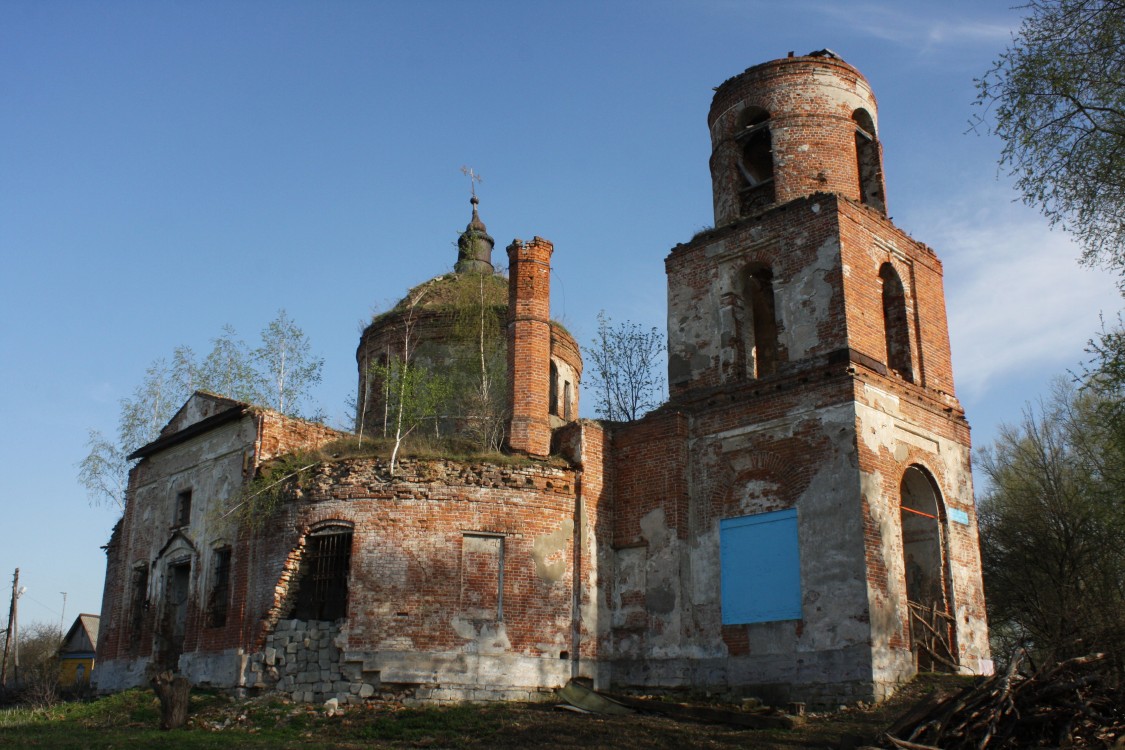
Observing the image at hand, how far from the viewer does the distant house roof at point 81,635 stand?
1587 inches

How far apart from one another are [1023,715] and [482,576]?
754 cm

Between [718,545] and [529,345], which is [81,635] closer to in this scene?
[529,345]

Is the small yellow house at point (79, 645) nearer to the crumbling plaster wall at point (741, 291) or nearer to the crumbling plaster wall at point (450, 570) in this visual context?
the crumbling plaster wall at point (450, 570)

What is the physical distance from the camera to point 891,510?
13.8m

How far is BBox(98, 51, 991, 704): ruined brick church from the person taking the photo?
45.2 feet

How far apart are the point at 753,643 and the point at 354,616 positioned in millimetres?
5663

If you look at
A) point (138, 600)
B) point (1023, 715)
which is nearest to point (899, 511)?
point (1023, 715)

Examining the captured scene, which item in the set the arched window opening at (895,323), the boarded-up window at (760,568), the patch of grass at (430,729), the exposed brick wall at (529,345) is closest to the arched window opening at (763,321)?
the arched window opening at (895,323)

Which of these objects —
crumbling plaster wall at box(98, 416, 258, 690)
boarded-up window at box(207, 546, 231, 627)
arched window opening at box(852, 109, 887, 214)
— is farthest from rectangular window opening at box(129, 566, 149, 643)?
arched window opening at box(852, 109, 887, 214)

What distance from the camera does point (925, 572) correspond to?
48.9 feet

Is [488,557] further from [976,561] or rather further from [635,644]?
[976,561]

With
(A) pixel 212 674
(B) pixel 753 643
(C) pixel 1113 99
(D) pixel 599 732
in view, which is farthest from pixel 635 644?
(C) pixel 1113 99

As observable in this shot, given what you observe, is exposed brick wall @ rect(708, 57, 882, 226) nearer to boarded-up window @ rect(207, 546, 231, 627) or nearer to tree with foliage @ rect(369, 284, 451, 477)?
tree with foliage @ rect(369, 284, 451, 477)

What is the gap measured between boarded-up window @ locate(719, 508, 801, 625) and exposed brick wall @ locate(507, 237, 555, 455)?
3.46 meters
